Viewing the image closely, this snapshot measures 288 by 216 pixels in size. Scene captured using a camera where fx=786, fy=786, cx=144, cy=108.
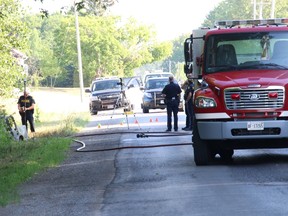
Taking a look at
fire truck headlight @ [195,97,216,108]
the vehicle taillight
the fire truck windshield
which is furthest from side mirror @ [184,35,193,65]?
the vehicle taillight

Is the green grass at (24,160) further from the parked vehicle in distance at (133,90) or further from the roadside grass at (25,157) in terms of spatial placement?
the parked vehicle in distance at (133,90)

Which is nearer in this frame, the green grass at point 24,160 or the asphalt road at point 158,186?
the asphalt road at point 158,186

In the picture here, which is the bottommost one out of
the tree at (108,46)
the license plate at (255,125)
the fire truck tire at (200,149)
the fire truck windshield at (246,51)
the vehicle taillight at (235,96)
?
the fire truck tire at (200,149)

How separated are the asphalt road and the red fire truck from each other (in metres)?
0.55

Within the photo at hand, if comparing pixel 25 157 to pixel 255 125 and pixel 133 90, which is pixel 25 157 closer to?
pixel 255 125

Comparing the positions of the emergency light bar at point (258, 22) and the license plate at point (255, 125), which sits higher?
the emergency light bar at point (258, 22)

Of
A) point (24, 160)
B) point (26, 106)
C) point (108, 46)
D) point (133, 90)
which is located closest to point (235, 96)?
point (24, 160)

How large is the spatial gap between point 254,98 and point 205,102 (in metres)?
0.91

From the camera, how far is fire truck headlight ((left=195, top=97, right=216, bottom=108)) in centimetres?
1440

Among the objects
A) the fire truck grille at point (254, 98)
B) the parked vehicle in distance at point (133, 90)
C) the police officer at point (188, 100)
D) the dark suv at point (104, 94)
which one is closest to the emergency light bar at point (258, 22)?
the fire truck grille at point (254, 98)

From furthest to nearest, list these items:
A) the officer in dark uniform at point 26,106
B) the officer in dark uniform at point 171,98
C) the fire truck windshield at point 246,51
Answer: the officer in dark uniform at point 26,106, the officer in dark uniform at point 171,98, the fire truck windshield at point 246,51

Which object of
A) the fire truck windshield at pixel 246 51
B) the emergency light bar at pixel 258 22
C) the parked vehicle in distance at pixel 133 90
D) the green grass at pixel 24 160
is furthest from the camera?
the parked vehicle in distance at pixel 133 90

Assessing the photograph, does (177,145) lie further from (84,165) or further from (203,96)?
(203,96)

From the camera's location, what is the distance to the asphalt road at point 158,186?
10297mm
